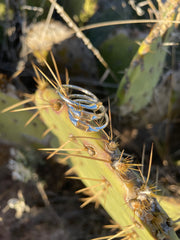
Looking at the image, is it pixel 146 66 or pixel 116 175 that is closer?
pixel 116 175

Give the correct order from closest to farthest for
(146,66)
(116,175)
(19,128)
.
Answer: (116,175)
(146,66)
(19,128)

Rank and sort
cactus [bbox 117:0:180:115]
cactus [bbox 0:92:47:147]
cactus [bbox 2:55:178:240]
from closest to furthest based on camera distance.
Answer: cactus [bbox 2:55:178:240] → cactus [bbox 117:0:180:115] → cactus [bbox 0:92:47:147]

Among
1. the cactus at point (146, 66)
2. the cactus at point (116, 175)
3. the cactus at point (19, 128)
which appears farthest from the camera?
the cactus at point (19, 128)

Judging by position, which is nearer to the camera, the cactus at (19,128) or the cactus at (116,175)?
the cactus at (116,175)

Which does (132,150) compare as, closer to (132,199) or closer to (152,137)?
(152,137)

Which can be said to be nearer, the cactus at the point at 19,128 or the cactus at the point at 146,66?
the cactus at the point at 146,66

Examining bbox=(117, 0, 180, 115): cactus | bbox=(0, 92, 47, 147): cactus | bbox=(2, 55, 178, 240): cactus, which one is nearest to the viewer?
bbox=(2, 55, 178, 240): cactus

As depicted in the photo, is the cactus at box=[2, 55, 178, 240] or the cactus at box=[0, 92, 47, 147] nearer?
the cactus at box=[2, 55, 178, 240]

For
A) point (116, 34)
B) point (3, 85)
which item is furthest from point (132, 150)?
point (3, 85)

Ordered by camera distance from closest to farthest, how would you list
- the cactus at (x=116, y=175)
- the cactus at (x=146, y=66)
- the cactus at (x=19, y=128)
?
1. the cactus at (x=116, y=175)
2. the cactus at (x=146, y=66)
3. the cactus at (x=19, y=128)
